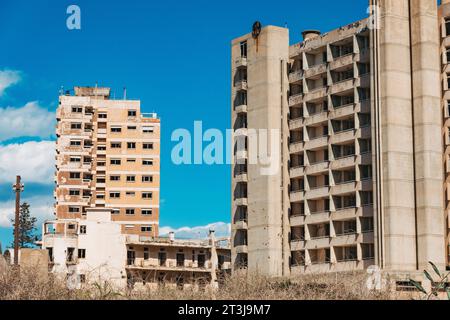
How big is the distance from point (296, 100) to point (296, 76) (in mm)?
2427

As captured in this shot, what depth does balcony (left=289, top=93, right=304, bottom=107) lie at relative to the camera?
9754 centimetres

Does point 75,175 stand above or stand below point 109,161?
below

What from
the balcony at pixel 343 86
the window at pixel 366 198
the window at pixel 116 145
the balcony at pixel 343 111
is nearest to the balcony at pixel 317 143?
the balcony at pixel 343 111

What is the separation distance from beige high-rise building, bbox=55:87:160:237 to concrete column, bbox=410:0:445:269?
5352 cm

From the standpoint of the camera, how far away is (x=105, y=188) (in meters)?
138

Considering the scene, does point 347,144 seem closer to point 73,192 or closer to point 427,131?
point 427,131

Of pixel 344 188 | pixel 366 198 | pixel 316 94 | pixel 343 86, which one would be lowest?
pixel 366 198

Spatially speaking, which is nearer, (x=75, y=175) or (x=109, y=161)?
(x=109, y=161)

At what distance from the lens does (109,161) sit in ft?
451

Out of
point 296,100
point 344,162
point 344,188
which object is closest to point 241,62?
point 296,100

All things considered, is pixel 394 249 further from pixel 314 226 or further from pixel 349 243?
pixel 314 226
